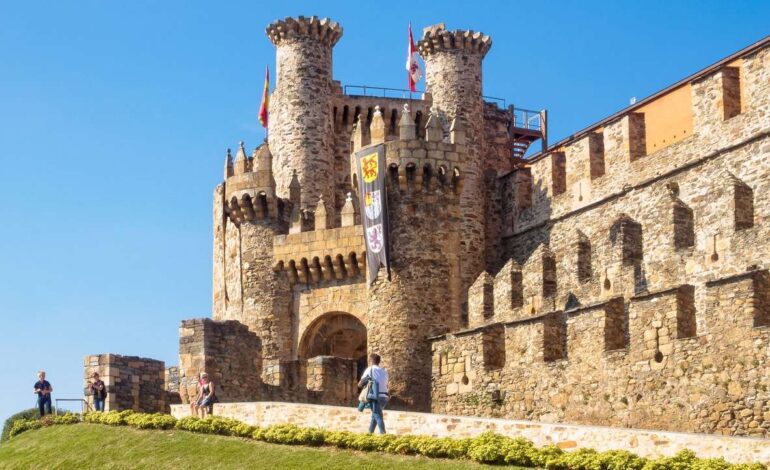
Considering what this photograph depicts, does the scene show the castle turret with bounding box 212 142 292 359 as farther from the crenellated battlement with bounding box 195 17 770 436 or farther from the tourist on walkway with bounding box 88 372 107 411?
the tourist on walkway with bounding box 88 372 107 411

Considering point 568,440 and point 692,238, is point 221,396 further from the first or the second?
point 568,440

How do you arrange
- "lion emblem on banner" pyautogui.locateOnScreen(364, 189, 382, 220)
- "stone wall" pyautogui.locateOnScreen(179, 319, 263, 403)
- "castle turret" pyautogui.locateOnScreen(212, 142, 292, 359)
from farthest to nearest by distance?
"castle turret" pyautogui.locateOnScreen(212, 142, 292, 359)
"lion emblem on banner" pyautogui.locateOnScreen(364, 189, 382, 220)
"stone wall" pyautogui.locateOnScreen(179, 319, 263, 403)

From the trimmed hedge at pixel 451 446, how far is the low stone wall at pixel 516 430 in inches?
15.1

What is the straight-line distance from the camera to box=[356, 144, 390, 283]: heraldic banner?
170 feet

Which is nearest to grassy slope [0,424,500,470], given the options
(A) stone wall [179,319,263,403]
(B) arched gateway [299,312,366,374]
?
(A) stone wall [179,319,263,403]

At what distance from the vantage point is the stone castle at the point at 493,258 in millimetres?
42375

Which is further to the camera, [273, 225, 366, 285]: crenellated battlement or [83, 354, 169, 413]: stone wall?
[273, 225, 366, 285]: crenellated battlement

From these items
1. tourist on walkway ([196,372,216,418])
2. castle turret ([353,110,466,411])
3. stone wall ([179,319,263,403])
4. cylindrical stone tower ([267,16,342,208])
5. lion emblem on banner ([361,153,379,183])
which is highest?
cylindrical stone tower ([267,16,342,208])

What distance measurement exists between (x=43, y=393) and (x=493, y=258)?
610 inches

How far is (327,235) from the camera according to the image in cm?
5697

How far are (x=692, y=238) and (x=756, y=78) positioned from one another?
176 inches

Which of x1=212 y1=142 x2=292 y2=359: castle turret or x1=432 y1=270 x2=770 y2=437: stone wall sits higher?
x1=212 y1=142 x2=292 y2=359: castle turret

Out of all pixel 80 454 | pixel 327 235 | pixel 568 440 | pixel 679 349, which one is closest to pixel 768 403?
pixel 679 349

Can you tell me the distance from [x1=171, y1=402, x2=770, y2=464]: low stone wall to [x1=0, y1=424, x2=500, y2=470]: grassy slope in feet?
5.39
